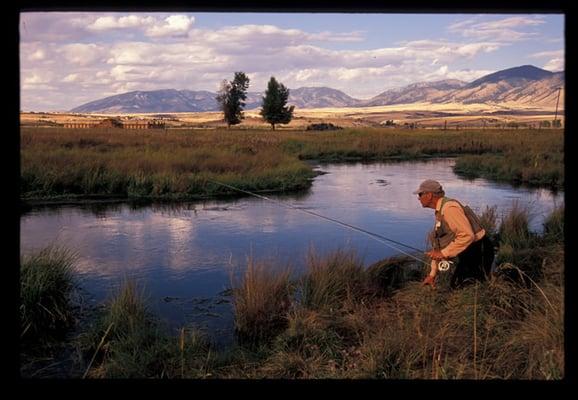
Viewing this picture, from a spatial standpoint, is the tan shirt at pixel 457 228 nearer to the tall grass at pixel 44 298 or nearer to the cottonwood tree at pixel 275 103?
the tall grass at pixel 44 298

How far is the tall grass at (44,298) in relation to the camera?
559 centimetres

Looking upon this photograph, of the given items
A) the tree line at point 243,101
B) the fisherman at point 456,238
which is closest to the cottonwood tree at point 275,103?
the tree line at point 243,101

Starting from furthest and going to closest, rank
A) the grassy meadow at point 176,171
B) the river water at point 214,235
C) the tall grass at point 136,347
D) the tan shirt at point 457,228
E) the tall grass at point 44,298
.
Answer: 1. the grassy meadow at point 176,171
2. the river water at point 214,235
3. the tall grass at point 44,298
4. the tan shirt at point 457,228
5. the tall grass at point 136,347

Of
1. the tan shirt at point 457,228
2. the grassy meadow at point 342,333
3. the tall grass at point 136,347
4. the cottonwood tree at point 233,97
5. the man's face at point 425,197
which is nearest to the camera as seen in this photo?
the grassy meadow at point 342,333

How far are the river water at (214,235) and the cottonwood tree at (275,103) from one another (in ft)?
149

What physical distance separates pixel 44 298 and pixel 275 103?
56.4 metres

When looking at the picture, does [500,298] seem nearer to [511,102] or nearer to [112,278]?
[112,278]

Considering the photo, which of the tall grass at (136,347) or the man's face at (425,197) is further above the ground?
the man's face at (425,197)

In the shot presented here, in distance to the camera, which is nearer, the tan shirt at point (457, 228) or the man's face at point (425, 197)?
the tan shirt at point (457, 228)

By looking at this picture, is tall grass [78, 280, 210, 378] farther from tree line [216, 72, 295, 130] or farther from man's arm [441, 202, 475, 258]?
tree line [216, 72, 295, 130]

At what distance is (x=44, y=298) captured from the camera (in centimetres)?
588

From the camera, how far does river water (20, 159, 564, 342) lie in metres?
7.11

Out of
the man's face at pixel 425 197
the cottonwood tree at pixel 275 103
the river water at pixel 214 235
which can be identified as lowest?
the river water at pixel 214 235

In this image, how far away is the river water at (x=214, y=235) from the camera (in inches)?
280
